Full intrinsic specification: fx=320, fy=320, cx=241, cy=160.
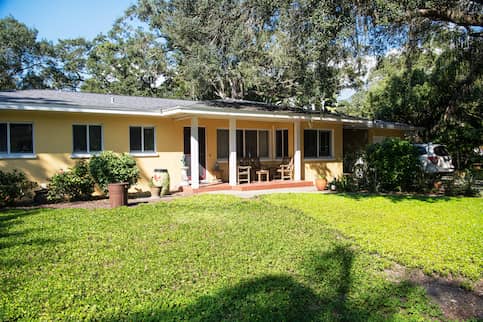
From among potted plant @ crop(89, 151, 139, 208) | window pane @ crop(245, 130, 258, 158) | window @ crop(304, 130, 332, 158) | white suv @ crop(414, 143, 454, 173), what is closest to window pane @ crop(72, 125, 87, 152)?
potted plant @ crop(89, 151, 139, 208)

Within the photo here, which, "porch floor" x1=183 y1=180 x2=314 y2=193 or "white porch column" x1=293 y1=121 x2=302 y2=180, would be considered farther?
"white porch column" x1=293 y1=121 x2=302 y2=180

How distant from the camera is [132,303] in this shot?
3502mm

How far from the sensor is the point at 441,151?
1574 centimetres

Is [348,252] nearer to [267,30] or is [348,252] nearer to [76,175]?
[267,30]

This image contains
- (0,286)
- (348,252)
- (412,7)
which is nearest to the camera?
(0,286)

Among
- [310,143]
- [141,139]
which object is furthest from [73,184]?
[310,143]

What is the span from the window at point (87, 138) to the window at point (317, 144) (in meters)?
8.85

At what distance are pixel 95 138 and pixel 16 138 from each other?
2239 millimetres

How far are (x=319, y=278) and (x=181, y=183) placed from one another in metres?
8.90

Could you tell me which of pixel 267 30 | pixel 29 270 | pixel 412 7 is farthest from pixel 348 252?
pixel 267 30

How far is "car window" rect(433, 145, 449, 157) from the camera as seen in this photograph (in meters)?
15.6

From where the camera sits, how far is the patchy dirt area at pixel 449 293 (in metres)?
3.47

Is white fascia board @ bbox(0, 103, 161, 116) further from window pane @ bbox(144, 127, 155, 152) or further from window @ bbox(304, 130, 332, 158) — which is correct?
window @ bbox(304, 130, 332, 158)

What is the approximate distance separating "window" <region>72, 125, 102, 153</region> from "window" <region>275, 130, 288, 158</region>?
308 inches
